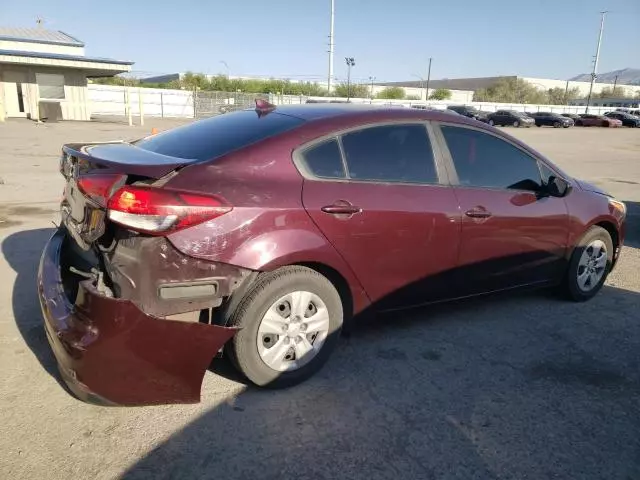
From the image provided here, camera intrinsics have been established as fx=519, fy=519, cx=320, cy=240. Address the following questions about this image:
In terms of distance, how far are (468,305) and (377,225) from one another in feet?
5.66

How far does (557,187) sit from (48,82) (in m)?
30.0

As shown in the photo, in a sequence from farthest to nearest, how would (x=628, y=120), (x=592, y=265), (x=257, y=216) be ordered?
(x=628, y=120)
(x=592, y=265)
(x=257, y=216)

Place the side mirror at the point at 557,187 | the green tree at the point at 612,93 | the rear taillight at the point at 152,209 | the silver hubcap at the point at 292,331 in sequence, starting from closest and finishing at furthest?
the rear taillight at the point at 152,209 < the silver hubcap at the point at 292,331 < the side mirror at the point at 557,187 < the green tree at the point at 612,93

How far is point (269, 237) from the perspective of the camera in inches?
112

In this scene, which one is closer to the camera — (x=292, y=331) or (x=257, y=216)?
(x=257, y=216)

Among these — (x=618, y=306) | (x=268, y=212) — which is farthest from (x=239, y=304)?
(x=618, y=306)

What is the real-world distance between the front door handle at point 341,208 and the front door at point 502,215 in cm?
92

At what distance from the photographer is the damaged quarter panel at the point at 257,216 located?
269 centimetres

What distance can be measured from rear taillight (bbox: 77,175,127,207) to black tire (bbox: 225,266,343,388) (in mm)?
878

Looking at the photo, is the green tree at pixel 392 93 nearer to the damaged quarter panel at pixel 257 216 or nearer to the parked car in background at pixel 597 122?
the parked car in background at pixel 597 122

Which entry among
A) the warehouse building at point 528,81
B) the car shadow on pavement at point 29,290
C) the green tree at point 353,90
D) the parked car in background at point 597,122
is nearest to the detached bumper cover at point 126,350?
the car shadow on pavement at point 29,290

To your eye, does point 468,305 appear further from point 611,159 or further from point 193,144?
point 611,159

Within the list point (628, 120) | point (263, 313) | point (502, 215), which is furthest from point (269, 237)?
point (628, 120)

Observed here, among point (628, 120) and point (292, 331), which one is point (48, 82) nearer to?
point (292, 331)
